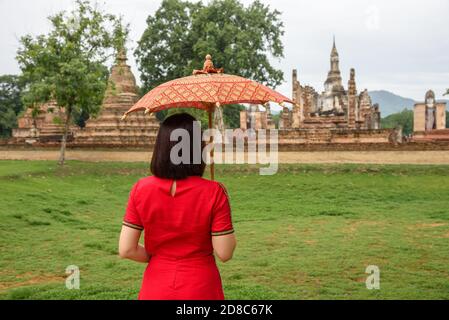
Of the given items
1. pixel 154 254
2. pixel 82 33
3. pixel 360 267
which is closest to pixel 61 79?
pixel 82 33

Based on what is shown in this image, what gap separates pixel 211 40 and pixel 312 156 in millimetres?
13746

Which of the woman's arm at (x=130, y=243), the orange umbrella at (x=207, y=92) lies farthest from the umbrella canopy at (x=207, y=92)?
the woman's arm at (x=130, y=243)

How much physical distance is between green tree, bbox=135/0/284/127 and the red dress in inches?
1126

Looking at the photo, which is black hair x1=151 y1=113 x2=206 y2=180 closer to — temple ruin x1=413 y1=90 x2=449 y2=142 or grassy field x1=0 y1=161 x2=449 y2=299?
grassy field x1=0 y1=161 x2=449 y2=299

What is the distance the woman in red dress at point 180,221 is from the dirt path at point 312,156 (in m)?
18.1

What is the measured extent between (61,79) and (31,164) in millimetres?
3815

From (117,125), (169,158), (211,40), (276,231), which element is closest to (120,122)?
(117,125)

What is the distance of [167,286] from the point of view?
3201mm

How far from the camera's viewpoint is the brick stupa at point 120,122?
2675 centimetres

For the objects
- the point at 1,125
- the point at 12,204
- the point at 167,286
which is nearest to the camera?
the point at 167,286

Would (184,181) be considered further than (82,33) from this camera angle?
No

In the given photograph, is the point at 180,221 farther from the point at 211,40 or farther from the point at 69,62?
the point at 211,40

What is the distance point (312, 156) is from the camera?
21344 millimetres
